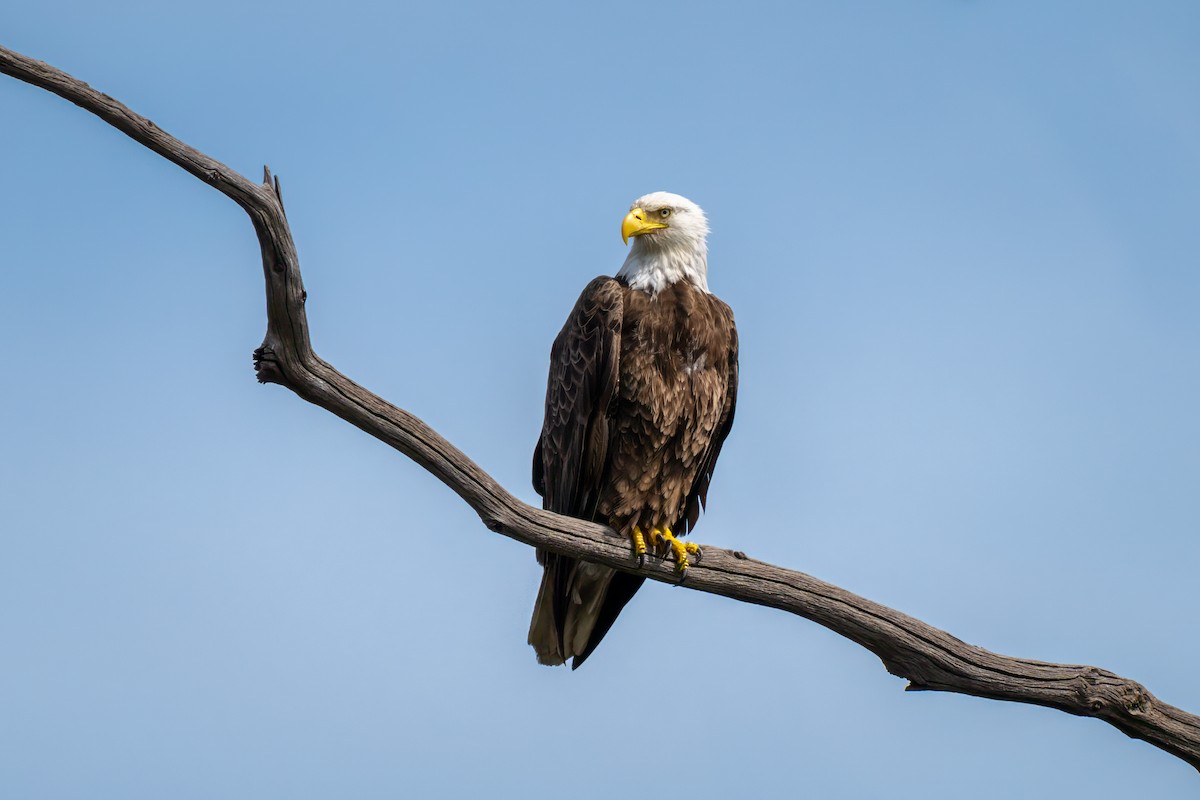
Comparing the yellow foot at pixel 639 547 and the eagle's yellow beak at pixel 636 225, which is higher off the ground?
the eagle's yellow beak at pixel 636 225

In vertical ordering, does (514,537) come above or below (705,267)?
below

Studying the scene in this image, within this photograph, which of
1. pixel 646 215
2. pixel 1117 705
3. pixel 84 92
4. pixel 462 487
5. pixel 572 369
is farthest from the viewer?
pixel 646 215

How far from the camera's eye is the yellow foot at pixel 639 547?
5.61m

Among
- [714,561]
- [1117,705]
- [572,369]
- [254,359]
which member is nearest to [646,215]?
[572,369]

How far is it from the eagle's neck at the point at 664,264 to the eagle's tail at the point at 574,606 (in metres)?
1.54

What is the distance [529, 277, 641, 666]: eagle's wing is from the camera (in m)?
5.80

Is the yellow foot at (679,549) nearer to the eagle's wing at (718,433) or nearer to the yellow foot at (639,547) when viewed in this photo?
the yellow foot at (639,547)

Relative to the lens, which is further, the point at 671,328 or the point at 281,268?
the point at 671,328

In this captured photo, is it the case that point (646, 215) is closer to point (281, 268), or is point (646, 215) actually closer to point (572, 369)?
point (572, 369)

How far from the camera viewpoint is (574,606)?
6.31 m

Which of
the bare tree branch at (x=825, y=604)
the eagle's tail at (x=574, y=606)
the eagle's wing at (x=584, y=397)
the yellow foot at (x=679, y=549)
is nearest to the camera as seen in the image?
the bare tree branch at (x=825, y=604)

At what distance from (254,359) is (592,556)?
1810 millimetres

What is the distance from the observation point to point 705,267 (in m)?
6.44

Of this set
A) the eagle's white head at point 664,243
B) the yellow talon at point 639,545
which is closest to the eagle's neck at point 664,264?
the eagle's white head at point 664,243
